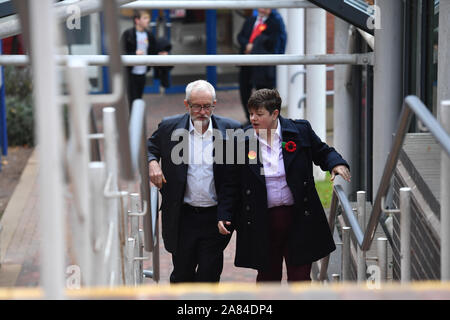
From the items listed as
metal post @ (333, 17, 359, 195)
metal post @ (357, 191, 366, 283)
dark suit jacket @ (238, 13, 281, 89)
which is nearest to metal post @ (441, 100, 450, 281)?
metal post @ (357, 191, 366, 283)

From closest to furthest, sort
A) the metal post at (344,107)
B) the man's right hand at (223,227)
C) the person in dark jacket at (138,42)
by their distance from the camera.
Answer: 1. the man's right hand at (223,227)
2. the metal post at (344,107)
3. the person in dark jacket at (138,42)

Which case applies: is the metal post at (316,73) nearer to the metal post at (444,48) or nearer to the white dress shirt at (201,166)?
the metal post at (444,48)

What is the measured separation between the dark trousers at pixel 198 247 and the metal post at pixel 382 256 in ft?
3.87

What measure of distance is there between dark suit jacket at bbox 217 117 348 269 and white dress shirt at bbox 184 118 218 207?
0.63 ft

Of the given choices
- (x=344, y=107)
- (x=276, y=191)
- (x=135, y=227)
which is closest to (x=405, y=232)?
(x=276, y=191)

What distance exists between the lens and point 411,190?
4.32 m

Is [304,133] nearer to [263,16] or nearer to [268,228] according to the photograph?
[268,228]

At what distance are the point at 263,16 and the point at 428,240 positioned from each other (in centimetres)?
888

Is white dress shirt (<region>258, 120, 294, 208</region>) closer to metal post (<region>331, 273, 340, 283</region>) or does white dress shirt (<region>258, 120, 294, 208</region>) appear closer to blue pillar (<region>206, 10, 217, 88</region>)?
metal post (<region>331, 273, 340, 283</region>)

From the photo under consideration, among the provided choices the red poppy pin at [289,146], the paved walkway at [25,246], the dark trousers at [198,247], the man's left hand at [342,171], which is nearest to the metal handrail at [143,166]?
the dark trousers at [198,247]

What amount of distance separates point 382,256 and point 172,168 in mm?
1411

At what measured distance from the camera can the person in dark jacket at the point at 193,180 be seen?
17.5 ft

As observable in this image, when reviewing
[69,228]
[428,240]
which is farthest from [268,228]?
[69,228]

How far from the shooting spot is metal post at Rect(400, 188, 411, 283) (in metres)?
4.02
